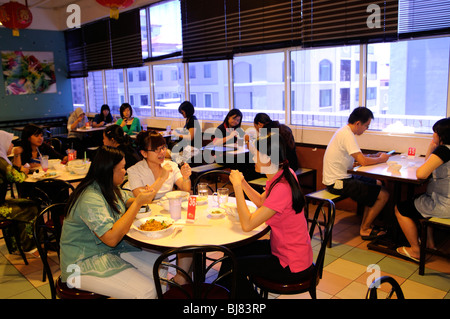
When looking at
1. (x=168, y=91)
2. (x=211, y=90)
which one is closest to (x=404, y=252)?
(x=211, y=90)

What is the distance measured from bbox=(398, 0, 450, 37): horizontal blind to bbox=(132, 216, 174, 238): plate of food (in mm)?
3444

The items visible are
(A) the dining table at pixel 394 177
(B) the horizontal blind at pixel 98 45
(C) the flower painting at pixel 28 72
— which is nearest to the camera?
(A) the dining table at pixel 394 177

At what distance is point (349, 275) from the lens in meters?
3.33

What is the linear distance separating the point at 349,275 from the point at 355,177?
4.11 feet

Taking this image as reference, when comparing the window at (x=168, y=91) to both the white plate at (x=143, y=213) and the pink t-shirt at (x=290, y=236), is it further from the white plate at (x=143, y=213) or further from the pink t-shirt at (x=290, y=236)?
the pink t-shirt at (x=290, y=236)

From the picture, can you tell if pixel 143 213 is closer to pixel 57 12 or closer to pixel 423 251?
pixel 423 251

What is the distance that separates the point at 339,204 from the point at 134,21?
18.5ft

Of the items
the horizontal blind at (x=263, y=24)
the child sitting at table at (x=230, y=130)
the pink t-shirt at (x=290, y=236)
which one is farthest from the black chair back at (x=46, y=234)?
the horizontal blind at (x=263, y=24)

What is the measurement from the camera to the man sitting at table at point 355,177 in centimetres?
401

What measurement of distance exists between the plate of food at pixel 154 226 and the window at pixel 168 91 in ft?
17.5

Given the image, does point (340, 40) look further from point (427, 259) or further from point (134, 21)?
point (134, 21)

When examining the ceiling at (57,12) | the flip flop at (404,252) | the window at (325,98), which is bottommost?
the flip flop at (404,252)

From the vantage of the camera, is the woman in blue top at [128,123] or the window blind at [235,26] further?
the woman in blue top at [128,123]
